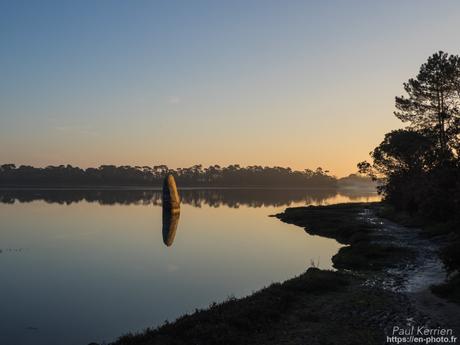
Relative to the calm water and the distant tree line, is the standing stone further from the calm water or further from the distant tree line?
the distant tree line

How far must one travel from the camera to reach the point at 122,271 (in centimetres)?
3150

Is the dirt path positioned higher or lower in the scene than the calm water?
higher

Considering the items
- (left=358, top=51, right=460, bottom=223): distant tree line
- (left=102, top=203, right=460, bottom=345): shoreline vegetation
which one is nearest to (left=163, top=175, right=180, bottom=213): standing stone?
(left=358, top=51, right=460, bottom=223): distant tree line

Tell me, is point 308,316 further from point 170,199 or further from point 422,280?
point 170,199

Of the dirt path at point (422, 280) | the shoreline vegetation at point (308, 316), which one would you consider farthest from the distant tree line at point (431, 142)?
the shoreline vegetation at point (308, 316)

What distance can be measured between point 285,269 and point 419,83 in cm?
3669

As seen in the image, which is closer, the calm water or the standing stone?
the calm water

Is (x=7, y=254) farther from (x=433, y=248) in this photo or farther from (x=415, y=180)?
(x=415, y=180)

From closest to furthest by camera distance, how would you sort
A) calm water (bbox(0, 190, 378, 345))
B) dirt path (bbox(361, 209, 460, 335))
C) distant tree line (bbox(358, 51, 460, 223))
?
dirt path (bbox(361, 209, 460, 335)) → calm water (bbox(0, 190, 378, 345)) → distant tree line (bbox(358, 51, 460, 223))

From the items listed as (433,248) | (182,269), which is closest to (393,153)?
(433,248)

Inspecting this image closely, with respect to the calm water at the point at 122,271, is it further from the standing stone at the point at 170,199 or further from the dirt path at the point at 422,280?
the standing stone at the point at 170,199

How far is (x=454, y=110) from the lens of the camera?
52.7 meters

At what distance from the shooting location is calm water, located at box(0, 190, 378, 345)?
66.8 feet

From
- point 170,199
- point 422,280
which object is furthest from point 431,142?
point 170,199
